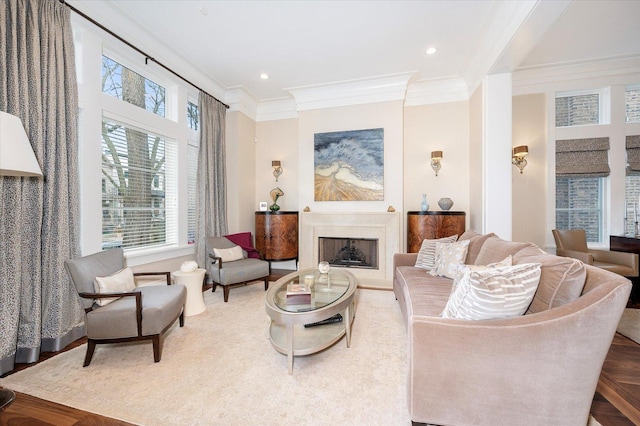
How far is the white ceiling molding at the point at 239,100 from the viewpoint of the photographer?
459 centimetres

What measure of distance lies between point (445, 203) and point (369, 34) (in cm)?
266

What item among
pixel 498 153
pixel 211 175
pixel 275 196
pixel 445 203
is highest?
pixel 498 153

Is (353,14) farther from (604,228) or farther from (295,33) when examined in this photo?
(604,228)

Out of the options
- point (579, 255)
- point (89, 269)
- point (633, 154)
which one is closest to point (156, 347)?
point (89, 269)

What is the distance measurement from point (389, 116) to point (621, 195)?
12.1 feet

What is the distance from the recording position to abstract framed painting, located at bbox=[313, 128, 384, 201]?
4.40 m

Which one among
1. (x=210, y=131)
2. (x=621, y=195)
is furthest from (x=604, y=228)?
(x=210, y=131)

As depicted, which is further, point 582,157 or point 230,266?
point 582,157

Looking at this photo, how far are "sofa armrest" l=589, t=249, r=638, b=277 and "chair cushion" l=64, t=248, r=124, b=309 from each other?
5893mm

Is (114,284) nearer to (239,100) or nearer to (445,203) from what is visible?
(239,100)

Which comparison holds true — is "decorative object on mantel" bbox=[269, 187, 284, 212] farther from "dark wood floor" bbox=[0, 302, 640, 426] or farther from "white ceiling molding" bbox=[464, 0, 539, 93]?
"white ceiling molding" bbox=[464, 0, 539, 93]

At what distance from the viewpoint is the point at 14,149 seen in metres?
1.42

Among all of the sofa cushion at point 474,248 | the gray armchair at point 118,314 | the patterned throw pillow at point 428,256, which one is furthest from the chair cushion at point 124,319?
the sofa cushion at point 474,248

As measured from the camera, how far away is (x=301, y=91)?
15.1ft
